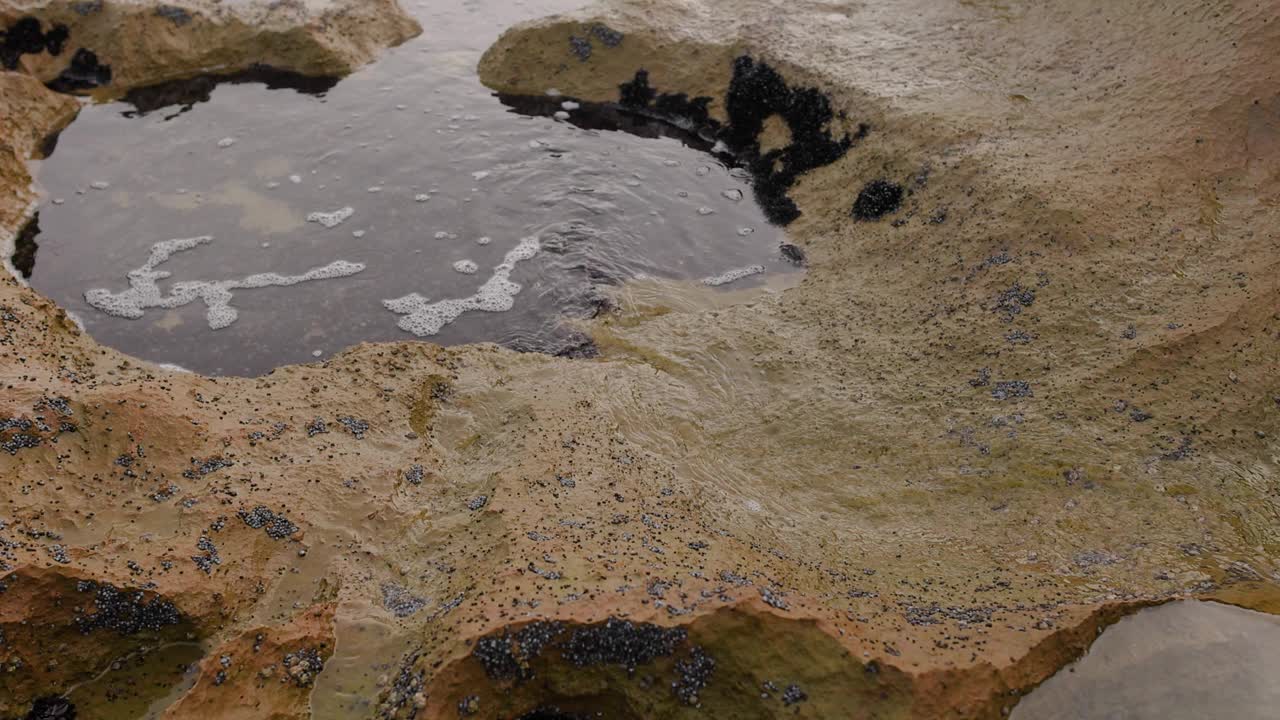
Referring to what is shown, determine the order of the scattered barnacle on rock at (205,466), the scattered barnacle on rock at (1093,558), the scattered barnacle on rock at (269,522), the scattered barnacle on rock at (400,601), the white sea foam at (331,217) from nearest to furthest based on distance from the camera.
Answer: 1. the scattered barnacle on rock at (400,601)
2. the scattered barnacle on rock at (1093,558)
3. the scattered barnacle on rock at (269,522)
4. the scattered barnacle on rock at (205,466)
5. the white sea foam at (331,217)

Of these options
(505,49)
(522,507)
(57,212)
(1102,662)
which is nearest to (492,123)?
(505,49)

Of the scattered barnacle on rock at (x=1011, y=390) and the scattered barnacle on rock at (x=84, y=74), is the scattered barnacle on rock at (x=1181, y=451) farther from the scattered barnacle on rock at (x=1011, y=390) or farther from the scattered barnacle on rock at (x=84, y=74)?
the scattered barnacle on rock at (x=84, y=74)

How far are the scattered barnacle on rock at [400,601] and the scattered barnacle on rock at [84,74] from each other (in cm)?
1097

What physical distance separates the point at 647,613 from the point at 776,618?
658mm

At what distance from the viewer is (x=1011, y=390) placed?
5.82 metres

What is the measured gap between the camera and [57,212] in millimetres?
8852

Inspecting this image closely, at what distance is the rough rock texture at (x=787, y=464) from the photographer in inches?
156

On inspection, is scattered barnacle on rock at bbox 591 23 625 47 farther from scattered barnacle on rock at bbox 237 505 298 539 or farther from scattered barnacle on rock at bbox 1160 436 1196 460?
scattered barnacle on rock at bbox 1160 436 1196 460

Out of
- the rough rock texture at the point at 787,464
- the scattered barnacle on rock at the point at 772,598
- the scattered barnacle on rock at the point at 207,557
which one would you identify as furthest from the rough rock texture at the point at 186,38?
the scattered barnacle on rock at the point at 772,598

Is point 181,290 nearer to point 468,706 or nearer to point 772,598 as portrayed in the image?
point 468,706

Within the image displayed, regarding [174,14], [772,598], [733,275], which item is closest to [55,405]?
[772,598]

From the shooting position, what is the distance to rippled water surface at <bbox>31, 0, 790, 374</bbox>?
297 inches

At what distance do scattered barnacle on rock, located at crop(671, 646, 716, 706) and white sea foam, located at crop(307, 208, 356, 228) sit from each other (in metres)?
6.86

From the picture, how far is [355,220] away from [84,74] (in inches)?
254
